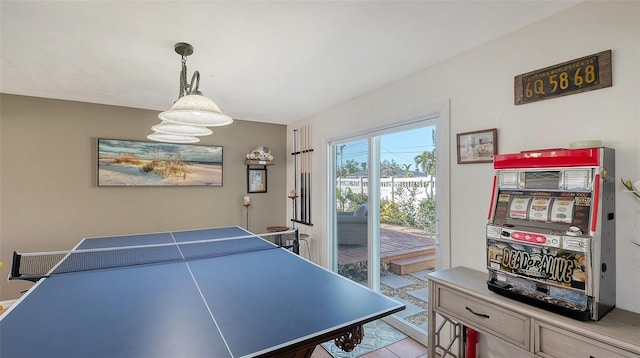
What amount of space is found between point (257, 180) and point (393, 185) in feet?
7.99

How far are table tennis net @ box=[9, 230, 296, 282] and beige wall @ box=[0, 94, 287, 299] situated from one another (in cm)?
71

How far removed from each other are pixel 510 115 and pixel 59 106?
15.0 feet

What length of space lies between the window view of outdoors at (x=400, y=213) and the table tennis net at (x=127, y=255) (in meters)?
1.26

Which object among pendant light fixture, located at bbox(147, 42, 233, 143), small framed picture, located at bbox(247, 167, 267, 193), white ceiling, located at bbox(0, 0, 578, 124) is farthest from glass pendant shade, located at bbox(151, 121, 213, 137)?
small framed picture, located at bbox(247, 167, 267, 193)

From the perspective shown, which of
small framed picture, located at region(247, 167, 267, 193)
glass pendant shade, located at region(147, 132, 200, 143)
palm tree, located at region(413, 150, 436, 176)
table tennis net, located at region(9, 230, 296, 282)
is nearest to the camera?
table tennis net, located at region(9, 230, 296, 282)

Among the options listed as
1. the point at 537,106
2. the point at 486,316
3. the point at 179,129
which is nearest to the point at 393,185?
the point at 537,106

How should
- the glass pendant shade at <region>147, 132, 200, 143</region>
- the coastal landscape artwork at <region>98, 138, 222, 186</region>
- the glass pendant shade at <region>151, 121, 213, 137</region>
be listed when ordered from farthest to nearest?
1. the coastal landscape artwork at <region>98, 138, 222, 186</region>
2. the glass pendant shade at <region>147, 132, 200, 143</region>
3. the glass pendant shade at <region>151, 121, 213, 137</region>

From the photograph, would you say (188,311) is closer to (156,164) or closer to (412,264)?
(412,264)

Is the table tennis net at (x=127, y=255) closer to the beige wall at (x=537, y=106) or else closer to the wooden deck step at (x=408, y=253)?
the wooden deck step at (x=408, y=253)

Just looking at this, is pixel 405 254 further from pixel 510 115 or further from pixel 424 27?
pixel 424 27

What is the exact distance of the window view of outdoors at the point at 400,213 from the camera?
8.63 ft

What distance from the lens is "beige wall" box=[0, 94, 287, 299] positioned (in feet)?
10.5

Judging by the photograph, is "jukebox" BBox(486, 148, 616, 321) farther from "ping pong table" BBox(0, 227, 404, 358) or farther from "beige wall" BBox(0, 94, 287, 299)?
"beige wall" BBox(0, 94, 287, 299)

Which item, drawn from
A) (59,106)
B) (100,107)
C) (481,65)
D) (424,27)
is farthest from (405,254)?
(59,106)
